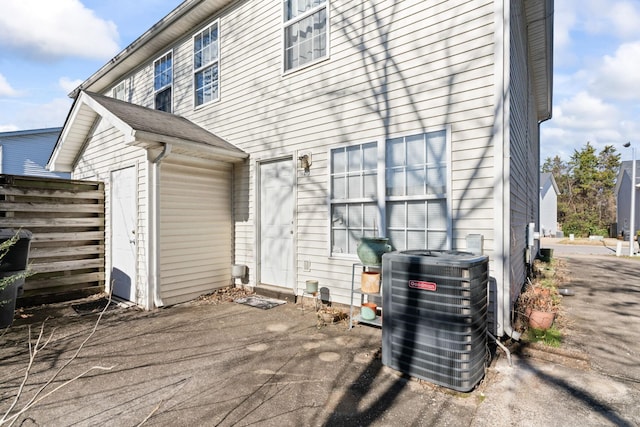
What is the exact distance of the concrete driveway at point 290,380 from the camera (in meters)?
2.27

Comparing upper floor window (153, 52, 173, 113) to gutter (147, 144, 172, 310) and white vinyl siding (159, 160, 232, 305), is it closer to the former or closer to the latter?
white vinyl siding (159, 160, 232, 305)

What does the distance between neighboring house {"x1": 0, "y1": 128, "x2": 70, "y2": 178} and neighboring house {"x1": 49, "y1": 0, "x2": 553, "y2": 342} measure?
12120 mm

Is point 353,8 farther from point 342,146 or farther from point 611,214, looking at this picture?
point 611,214

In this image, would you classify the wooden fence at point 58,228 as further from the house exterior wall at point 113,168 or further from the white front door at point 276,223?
the white front door at point 276,223

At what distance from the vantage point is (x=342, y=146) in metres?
4.70

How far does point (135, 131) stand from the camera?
174 inches

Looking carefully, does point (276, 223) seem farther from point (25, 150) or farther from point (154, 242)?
point (25, 150)

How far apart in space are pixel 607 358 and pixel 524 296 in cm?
109

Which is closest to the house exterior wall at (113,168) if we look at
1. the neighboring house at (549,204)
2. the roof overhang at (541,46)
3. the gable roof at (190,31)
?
the gable roof at (190,31)

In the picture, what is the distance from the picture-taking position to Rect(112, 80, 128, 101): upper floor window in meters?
9.23

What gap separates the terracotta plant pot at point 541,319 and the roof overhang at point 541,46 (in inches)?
185

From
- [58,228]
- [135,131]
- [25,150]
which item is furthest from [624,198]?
[25,150]

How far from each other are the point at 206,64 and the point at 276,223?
389 cm

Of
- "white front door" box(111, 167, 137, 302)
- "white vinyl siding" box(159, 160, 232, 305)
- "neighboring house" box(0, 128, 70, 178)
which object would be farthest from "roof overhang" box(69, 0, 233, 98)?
"neighboring house" box(0, 128, 70, 178)
